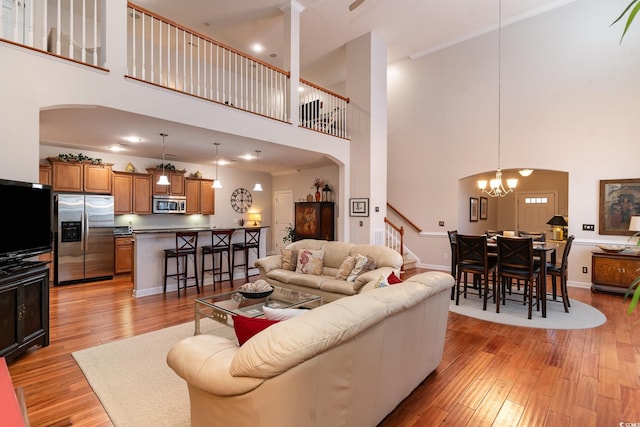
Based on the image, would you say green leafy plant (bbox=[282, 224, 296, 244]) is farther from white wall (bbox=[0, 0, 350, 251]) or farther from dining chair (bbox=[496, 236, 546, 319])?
dining chair (bbox=[496, 236, 546, 319])

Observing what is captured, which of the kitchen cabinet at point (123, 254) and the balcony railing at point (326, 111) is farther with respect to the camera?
the balcony railing at point (326, 111)

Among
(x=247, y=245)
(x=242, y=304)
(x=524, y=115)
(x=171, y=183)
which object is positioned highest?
(x=524, y=115)

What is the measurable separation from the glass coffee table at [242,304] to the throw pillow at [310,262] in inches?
36.7

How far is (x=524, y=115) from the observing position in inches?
259

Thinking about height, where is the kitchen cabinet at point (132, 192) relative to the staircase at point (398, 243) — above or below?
above

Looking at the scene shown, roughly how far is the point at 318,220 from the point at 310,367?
22.4 ft

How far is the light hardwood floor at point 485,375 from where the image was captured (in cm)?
233

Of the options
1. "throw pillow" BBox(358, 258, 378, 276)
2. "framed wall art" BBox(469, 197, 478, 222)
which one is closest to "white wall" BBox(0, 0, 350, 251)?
"throw pillow" BBox(358, 258, 378, 276)

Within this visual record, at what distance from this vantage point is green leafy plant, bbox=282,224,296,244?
8.92 meters

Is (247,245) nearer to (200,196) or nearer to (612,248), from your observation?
(200,196)

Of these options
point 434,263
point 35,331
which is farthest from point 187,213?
point 434,263

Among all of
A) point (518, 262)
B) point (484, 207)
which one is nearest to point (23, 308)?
point (518, 262)

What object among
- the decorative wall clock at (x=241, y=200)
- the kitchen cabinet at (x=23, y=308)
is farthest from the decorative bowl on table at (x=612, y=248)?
the decorative wall clock at (x=241, y=200)

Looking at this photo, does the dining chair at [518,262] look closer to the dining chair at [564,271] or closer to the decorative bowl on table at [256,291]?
the dining chair at [564,271]
